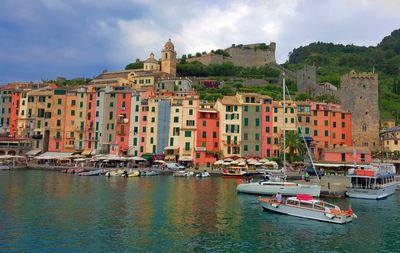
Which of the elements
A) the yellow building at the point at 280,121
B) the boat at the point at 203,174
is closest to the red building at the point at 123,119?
the boat at the point at 203,174

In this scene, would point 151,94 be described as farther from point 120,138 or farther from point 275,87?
point 275,87

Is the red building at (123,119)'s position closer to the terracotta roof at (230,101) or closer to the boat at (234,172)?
the terracotta roof at (230,101)

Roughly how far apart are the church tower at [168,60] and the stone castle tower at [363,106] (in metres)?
56.4

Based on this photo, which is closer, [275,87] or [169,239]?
[169,239]

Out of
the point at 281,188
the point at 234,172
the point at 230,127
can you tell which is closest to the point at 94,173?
the point at 234,172

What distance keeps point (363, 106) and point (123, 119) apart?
45169mm

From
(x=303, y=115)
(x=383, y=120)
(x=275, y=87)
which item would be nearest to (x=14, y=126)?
(x=303, y=115)

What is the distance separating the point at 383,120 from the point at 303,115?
114 feet

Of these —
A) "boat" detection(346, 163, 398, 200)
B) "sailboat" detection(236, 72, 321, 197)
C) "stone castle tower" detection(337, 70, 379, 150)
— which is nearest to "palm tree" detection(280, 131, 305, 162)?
"stone castle tower" detection(337, 70, 379, 150)

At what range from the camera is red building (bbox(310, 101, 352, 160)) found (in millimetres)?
75062

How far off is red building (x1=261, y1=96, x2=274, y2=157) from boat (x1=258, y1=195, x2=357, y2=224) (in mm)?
39992

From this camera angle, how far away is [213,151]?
74.2 m

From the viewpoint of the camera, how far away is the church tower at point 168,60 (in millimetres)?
122750

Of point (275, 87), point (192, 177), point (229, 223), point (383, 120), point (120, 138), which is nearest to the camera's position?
point (229, 223)
